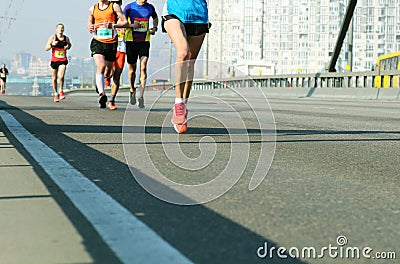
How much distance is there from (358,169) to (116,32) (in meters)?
8.87

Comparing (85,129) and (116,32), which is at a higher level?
(116,32)

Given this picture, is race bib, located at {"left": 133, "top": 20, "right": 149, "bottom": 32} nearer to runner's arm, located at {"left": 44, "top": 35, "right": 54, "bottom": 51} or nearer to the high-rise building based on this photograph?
runner's arm, located at {"left": 44, "top": 35, "right": 54, "bottom": 51}

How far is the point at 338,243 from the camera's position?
122 inches

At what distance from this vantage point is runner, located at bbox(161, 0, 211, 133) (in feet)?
25.6

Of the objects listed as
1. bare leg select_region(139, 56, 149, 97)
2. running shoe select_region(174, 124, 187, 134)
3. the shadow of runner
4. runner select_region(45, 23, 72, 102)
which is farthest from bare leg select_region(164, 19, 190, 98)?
runner select_region(45, 23, 72, 102)

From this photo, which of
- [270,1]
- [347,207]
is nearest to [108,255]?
[347,207]

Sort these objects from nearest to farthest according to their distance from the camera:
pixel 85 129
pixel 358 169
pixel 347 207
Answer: pixel 347 207 → pixel 358 169 → pixel 85 129

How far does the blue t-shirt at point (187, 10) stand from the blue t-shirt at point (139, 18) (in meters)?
5.32

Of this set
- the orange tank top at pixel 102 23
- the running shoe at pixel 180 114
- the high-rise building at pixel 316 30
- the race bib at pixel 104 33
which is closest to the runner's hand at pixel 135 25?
the orange tank top at pixel 102 23

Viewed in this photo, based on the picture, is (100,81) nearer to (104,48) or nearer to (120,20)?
(104,48)

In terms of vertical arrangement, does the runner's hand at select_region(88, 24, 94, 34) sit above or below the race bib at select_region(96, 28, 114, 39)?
above

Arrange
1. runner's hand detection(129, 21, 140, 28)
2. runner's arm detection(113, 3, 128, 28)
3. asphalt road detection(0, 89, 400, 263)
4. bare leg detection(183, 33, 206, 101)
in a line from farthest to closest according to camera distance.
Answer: runner's hand detection(129, 21, 140, 28), runner's arm detection(113, 3, 128, 28), bare leg detection(183, 33, 206, 101), asphalt road detection(0, 89, 400, 263)

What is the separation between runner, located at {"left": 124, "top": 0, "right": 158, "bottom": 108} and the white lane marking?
27.2 ft

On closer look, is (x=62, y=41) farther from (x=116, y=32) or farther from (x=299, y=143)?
(x=299, y=143)
